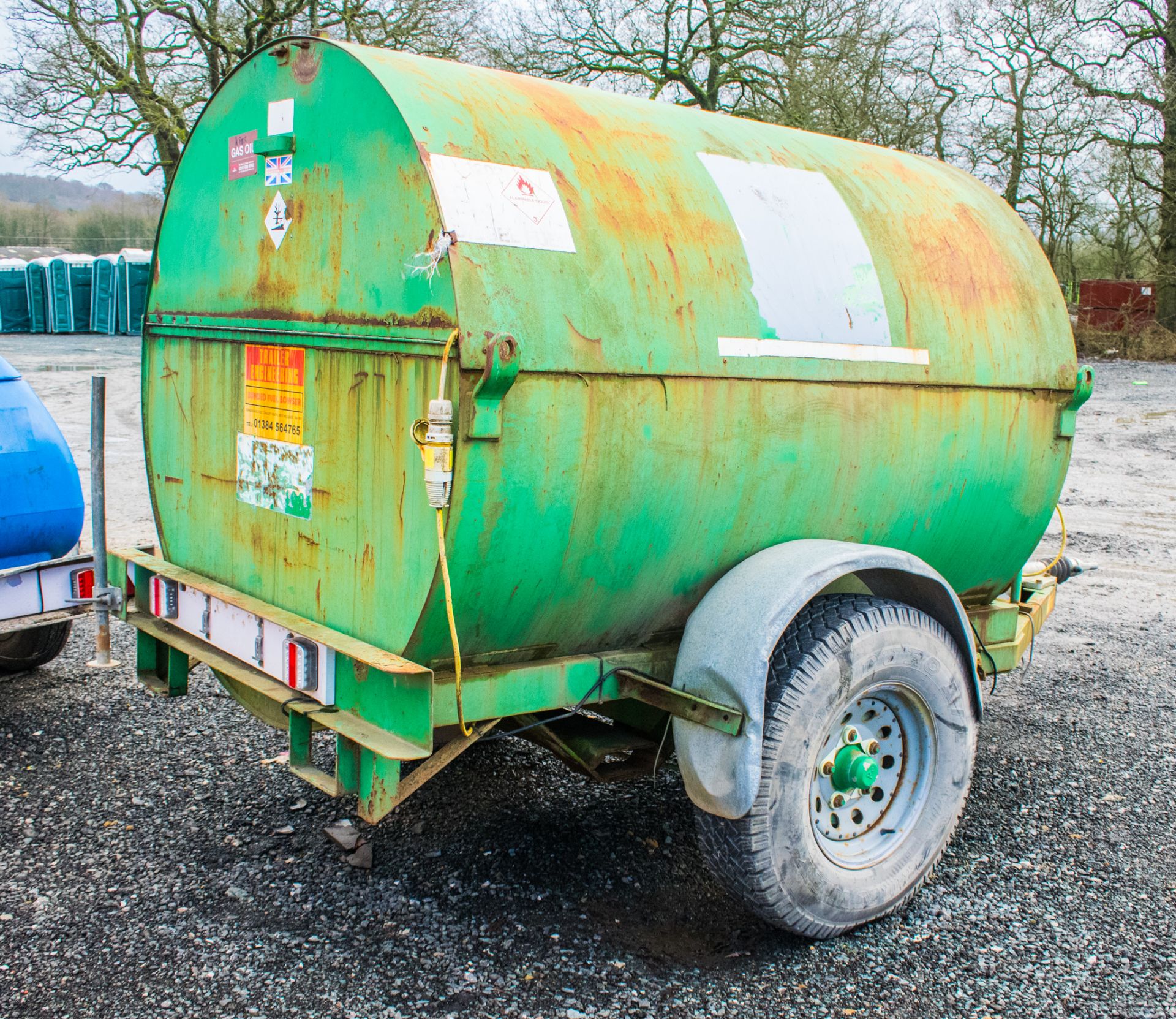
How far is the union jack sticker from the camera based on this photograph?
10.1ft

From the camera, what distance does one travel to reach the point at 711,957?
9.89 ft

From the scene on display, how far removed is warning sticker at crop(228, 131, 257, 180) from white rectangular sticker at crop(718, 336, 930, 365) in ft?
4.79

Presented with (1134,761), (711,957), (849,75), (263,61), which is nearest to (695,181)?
(263,61)

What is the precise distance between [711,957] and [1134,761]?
7.75ft

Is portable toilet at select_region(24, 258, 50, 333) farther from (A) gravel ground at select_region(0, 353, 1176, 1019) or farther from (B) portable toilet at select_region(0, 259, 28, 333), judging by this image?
(A) gravel ground at select_region(0, 353, 1176, 1019)

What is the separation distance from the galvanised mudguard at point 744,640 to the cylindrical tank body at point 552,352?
13 centimetres

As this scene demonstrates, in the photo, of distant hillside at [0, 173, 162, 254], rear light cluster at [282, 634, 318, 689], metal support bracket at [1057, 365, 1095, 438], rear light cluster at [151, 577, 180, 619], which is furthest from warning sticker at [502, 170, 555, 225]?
distant hillside at [0, 173, 162, 254]

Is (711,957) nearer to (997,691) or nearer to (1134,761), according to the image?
(1134,761)

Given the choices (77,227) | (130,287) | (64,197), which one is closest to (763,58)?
(130,287)

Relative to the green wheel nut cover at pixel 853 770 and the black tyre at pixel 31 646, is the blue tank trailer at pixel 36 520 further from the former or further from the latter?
the green wheel nut cover at pixel 853 770

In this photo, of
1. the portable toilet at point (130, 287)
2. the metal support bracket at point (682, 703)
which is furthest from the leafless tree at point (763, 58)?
the metal support bracket at point (682, 703)

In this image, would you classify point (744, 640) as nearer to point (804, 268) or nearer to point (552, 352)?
Answer: point (552, 352)

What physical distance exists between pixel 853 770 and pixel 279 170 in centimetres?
234

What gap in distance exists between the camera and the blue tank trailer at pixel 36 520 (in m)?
4.17
